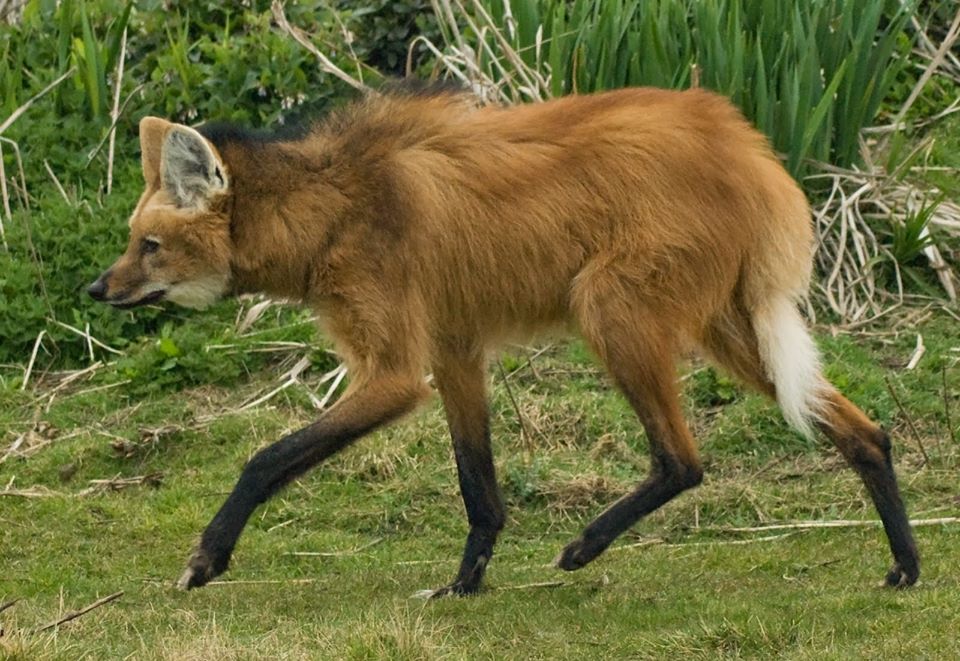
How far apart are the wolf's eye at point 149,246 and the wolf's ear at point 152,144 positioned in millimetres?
200

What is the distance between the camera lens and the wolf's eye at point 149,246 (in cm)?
500

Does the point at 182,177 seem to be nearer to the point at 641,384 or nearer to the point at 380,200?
the point at 380,200

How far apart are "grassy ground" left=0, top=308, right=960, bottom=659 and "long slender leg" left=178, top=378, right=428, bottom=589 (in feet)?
0.57

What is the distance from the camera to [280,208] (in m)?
4.92

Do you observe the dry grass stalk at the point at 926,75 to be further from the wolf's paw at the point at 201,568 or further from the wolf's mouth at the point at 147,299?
the wolf's paw at the point at 201,568

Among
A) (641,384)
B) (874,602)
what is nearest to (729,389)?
(641,384)

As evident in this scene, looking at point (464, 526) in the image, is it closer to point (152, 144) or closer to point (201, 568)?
point (201, 568)

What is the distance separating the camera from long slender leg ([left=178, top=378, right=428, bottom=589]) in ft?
Result: 15.1

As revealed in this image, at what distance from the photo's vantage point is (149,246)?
5.02 m

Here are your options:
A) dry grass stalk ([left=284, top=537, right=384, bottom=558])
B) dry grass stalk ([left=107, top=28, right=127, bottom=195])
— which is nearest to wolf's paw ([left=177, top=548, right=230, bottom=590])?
dry grass stalk ([left=284, top=537, right=384, bottom=558])

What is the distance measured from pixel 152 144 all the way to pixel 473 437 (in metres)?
1.43

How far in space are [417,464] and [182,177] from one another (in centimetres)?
195

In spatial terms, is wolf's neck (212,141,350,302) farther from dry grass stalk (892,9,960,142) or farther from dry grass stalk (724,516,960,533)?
dry grass stalk (892,9,960,142)

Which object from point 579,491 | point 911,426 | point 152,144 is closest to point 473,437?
point 579,491
